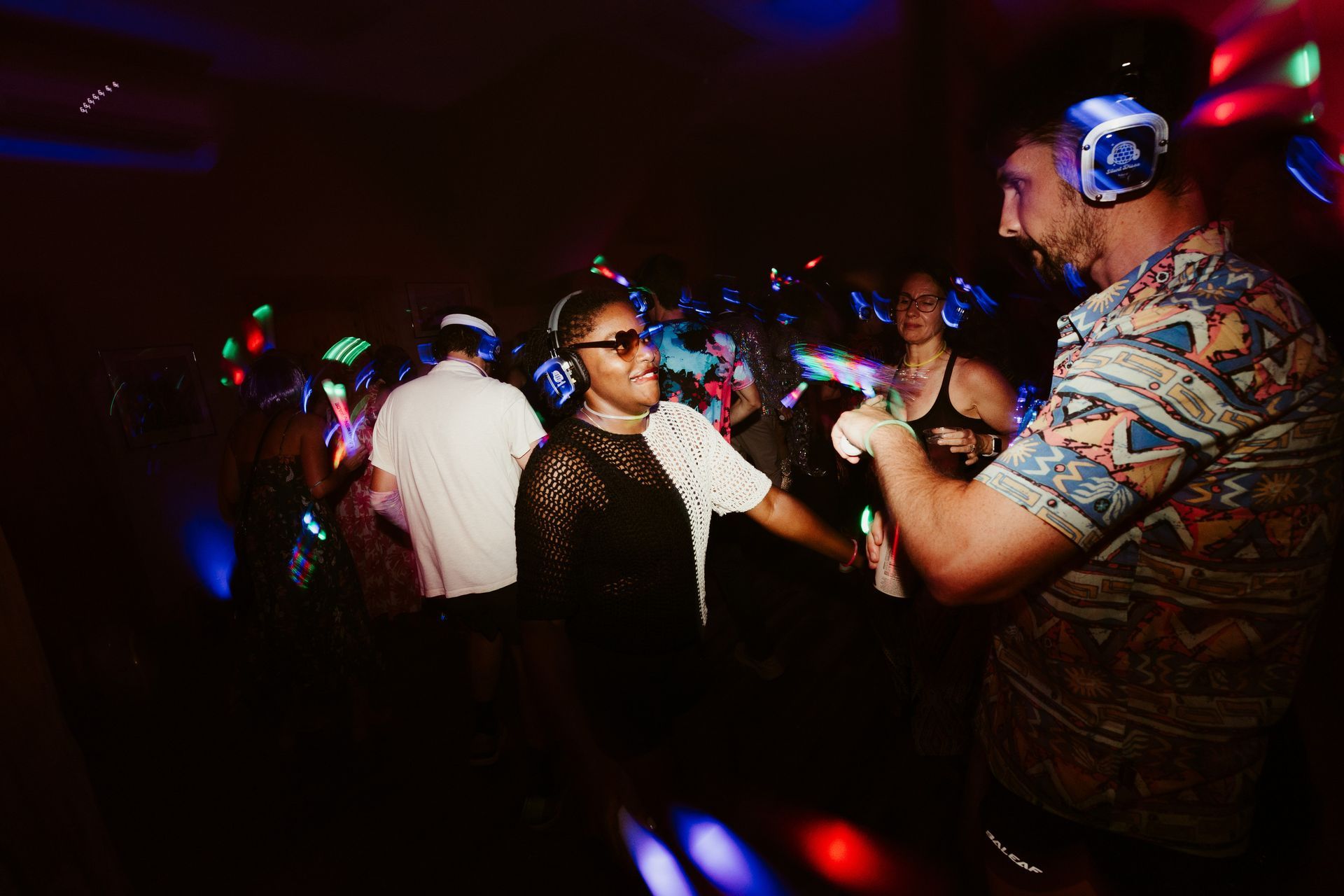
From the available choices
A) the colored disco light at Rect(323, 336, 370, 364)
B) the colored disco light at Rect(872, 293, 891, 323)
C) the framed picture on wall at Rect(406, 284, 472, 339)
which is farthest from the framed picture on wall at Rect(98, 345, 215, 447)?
the colored disco light at Rect(872, 293, 891, 323)

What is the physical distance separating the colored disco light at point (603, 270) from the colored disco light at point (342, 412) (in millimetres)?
3510

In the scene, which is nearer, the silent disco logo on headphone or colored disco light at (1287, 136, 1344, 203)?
the silent disco logo on headphone

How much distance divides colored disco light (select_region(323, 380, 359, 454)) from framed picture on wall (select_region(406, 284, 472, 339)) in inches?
82.5

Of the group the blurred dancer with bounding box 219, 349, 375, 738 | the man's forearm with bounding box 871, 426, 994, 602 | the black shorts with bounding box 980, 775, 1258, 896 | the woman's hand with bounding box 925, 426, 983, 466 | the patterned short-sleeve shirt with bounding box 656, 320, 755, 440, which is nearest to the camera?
the man's forearm with bounding box 871, 426, 994, 602

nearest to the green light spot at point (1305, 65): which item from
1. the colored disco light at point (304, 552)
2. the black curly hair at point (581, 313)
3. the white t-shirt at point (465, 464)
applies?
the black curly hair at point (581, 313)

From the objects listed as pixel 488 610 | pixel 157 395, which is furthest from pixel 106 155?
pixel 488 610

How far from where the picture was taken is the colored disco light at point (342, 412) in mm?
3805

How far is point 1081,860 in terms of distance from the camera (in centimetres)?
115

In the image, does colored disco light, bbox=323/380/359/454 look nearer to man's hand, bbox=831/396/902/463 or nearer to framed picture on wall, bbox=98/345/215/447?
framed picture on wall, bbox=98/345/215/447

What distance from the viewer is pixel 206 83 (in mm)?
4555

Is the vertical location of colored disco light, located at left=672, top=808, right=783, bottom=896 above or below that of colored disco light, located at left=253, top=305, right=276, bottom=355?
below

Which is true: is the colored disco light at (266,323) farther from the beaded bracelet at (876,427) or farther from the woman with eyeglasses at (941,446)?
the beaded bracelet at (876,427)

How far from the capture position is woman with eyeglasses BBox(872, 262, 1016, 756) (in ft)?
7.14

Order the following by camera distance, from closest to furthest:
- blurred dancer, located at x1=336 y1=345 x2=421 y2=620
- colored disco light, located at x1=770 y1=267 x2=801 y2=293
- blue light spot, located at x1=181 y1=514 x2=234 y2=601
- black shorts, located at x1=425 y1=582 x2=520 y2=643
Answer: black shorts, located at x1=425 y1=582 x2=520 y2=643
blurred dancer, located at x1=336 y1=345 x2=421 y2=620
blue light spot, located at x1=181 y1=514 x2=234 y2=601
colored disco light, located at x1=770 y1=267 x2=801 y2=293
